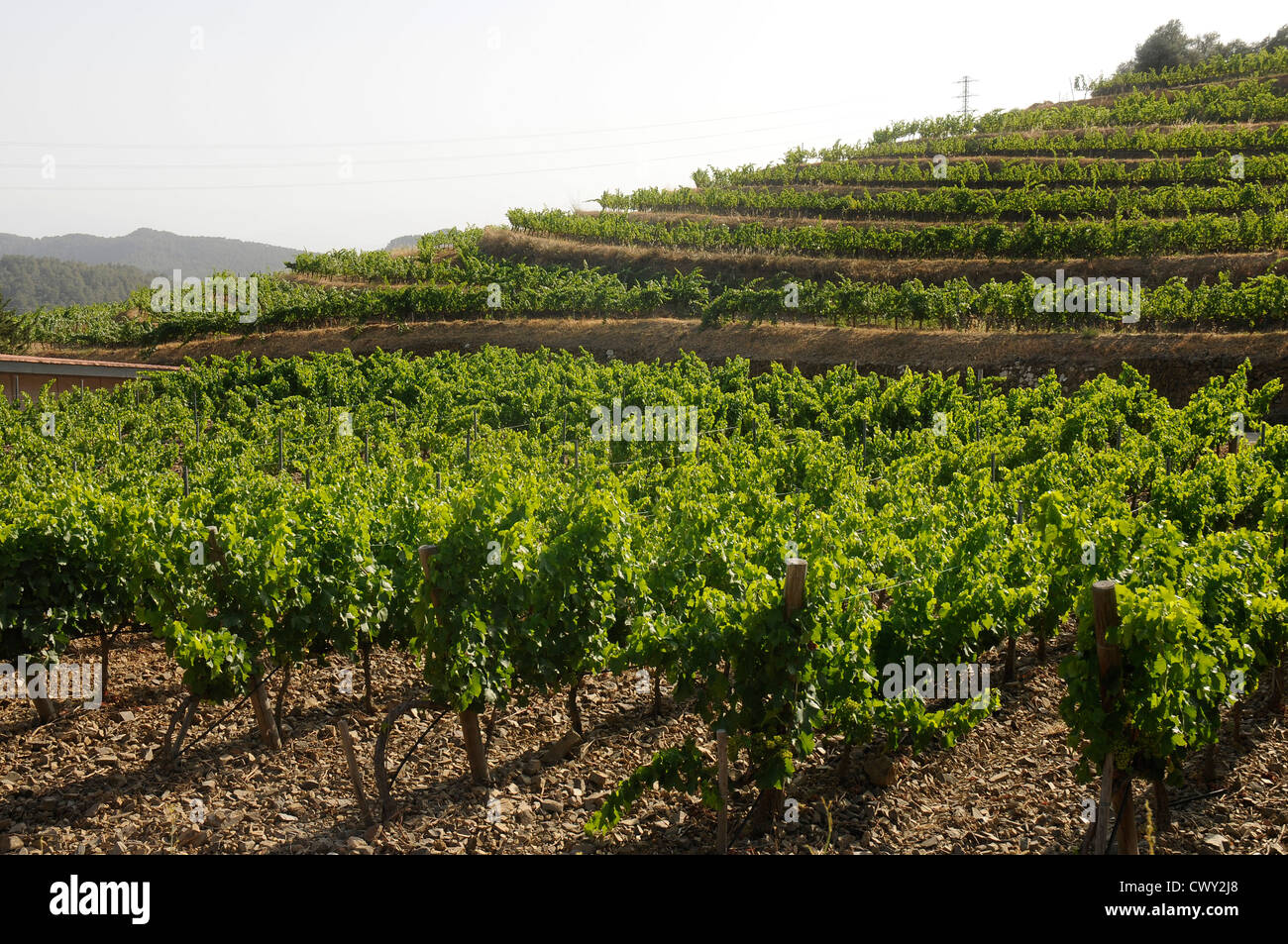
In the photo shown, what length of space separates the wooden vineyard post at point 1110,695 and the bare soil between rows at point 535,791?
835 millimetres

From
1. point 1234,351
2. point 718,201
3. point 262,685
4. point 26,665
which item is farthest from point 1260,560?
point 718,201

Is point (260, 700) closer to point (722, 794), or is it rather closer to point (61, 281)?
point (722, 794)

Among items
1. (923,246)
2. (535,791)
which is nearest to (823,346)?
(923,246)

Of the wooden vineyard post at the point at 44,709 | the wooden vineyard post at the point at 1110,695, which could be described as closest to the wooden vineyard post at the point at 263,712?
the wooden vineyard post at the point at 44,709

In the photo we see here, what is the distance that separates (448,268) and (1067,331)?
90.4 feet

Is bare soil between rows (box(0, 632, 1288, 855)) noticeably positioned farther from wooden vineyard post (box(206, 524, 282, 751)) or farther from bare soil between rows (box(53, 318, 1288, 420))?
bare soil between rows (box(53, 318, 1288, 420))

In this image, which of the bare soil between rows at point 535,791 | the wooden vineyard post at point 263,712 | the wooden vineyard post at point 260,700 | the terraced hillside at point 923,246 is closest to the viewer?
the bare soil between rows at point 535,791

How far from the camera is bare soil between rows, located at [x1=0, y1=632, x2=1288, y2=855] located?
258 inches

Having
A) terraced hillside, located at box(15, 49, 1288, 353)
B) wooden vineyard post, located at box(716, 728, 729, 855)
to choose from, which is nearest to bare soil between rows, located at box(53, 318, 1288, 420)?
terraced hillside, located at box(15, 49, 1288, 353)

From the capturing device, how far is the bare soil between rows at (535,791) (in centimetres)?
655

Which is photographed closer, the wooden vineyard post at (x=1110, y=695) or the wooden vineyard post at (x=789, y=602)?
the wooden vineyard post at (x=1110, y=695)

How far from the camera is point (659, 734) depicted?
26.8 ft

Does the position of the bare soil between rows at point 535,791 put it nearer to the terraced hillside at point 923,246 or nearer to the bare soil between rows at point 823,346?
the bare soil between rows at point 823,346

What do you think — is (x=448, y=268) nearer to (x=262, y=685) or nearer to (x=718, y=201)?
(x=718, y=201)
